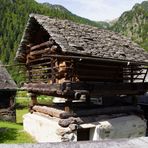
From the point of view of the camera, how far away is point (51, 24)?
14.3 m

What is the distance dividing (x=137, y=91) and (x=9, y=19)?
416ft

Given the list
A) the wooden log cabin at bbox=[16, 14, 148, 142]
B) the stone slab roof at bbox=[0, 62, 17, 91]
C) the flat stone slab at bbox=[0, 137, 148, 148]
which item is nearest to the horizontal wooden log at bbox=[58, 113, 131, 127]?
the wooden log cabin at bbox=[16, 14, 148, 142]

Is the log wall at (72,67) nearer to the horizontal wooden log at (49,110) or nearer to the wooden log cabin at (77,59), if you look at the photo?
the wooden log cabin at (77,59)

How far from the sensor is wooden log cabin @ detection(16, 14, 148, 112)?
1280 cm

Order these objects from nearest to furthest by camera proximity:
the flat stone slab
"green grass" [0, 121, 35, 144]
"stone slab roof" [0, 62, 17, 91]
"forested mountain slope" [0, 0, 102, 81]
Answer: the flat stone slab
"green grass" [0, 121, 35, 144]
"stone slab roof" [0, 62, 17, 91]
"forested mountain slope" [0, 0, 102, 81]

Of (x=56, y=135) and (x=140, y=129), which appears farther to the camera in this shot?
(x=140, y=129)

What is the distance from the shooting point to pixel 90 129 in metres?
13.7

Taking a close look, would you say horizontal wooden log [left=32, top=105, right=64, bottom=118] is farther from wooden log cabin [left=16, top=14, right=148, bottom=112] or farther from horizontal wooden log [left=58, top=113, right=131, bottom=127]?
wooden log cabin [left=16, top=14, right=148, bottom=112]

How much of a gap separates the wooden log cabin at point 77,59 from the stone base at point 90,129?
1.14 meters

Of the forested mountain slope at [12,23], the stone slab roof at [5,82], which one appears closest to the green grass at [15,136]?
the stone slab roof at [5,82]

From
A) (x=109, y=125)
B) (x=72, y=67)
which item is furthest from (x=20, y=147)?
(x=109, y=125)

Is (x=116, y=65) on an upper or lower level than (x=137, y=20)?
lower

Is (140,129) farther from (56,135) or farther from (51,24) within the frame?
(51,24)

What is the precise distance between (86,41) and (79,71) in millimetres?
1368
